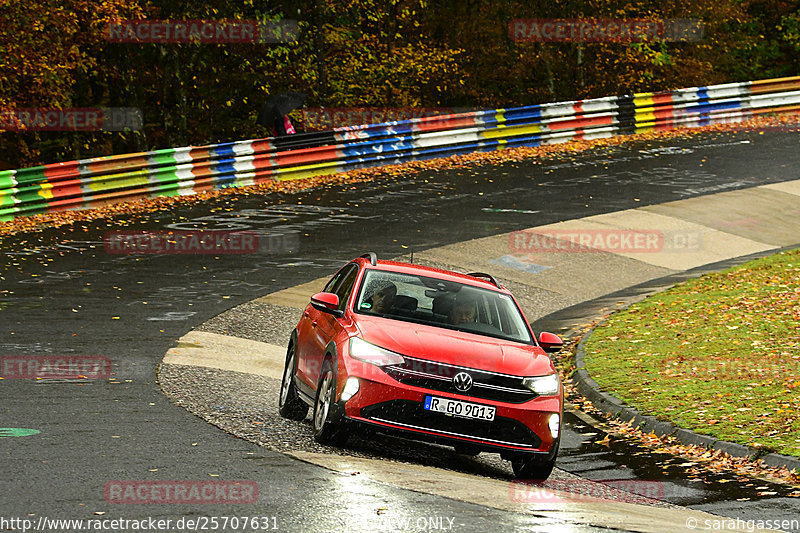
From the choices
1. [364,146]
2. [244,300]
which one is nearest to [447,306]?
[244,300]

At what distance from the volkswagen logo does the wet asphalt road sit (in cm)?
126

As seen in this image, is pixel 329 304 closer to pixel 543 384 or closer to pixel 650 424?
pixel 543 384

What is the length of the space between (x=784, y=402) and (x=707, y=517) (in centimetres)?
360

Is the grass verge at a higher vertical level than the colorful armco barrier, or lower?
lower

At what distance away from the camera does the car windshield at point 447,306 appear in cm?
1038

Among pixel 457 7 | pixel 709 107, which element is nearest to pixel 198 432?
pixel 709 107

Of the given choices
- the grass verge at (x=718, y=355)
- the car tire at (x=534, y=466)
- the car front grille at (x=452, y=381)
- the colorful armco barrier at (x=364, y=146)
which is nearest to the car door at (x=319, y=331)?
the car front grille at (x=452, y=381)

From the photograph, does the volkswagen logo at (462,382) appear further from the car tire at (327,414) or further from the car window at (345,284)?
the car window at (345,284)

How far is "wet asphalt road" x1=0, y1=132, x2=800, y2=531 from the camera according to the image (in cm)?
798

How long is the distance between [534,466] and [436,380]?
45.7 inches

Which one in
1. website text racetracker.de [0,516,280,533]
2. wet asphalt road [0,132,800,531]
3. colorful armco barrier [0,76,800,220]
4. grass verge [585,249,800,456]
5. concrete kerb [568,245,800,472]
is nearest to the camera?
website text racetracker.de [0,516,280,533]

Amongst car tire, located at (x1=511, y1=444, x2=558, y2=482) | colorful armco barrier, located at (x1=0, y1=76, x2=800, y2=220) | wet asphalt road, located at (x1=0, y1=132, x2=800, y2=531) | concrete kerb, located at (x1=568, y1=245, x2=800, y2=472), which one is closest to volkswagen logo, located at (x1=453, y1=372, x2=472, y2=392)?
car tire, located at (x1=511, y1=444, x2=558, y2=482)

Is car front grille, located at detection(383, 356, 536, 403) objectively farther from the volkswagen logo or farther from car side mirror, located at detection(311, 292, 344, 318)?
car side mirror, located at detection(311, 292, 344, 318)

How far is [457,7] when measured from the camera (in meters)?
40.2
